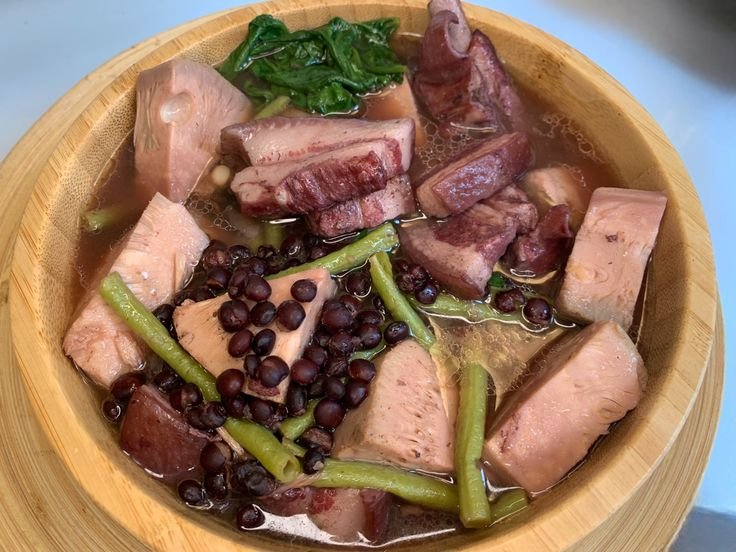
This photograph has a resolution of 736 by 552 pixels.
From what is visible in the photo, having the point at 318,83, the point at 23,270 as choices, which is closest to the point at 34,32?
the point at 318,83

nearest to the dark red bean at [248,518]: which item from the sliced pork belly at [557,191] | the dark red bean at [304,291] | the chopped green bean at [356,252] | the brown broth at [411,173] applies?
the dark red bean at [304,291]

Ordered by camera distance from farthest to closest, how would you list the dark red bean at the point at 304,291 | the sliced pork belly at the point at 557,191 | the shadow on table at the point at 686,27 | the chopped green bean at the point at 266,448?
the shadow on table at the point at 686,27, the sliced pork belly at the point at 557,191, the dark red bean at the point at 304,291, the chopped green bean at the point at 266,448

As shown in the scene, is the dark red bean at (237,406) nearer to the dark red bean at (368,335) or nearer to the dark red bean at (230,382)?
the dark red bean at (230,382)

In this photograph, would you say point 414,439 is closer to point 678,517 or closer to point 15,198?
point 678,517

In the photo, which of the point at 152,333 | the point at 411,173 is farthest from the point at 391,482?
the point at 411,173

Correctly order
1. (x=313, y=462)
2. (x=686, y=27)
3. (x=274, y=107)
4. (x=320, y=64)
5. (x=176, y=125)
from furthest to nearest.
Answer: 1. (x=686, y=27)
2. (x=320, y=64)
3. (x=274, y=107)
4. (x=176, y=125)
5. (x=313, y=462)

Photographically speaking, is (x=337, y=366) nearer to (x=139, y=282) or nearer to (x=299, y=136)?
(x=139, y=282)

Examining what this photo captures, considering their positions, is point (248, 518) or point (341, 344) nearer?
point (248, 518)
